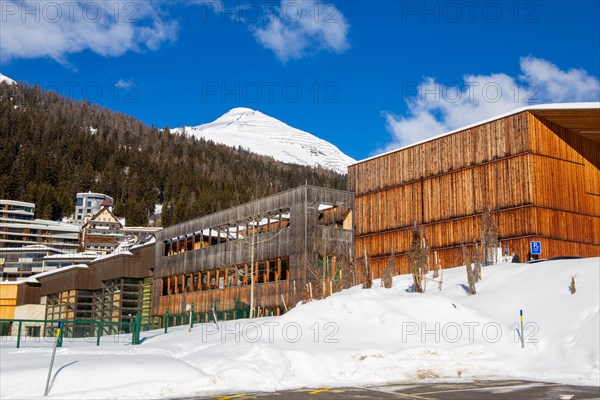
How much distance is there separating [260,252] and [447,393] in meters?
29.8

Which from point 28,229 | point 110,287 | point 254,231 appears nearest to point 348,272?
point 254,231

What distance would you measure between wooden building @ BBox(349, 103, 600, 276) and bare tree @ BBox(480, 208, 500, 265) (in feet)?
3.18

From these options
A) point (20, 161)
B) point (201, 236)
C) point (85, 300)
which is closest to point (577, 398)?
point (201, 236)

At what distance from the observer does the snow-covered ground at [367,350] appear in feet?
52.4

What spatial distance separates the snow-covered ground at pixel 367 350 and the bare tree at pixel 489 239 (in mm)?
7262

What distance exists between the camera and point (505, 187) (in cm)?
3738

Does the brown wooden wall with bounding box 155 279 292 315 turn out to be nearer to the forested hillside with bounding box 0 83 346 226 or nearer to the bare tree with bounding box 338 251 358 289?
the bare tree with bounding box 338 251 358 289

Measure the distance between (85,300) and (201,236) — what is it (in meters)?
16.7

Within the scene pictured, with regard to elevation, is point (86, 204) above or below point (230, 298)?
above

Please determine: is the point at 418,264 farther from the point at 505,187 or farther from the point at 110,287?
the point at 110,287

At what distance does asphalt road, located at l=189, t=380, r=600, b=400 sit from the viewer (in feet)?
47.0

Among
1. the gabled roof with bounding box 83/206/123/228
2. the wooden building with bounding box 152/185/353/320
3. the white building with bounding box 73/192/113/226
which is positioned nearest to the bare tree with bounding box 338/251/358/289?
Answer: the wooden building with bounding box 152/185/353/320

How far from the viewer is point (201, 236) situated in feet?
168

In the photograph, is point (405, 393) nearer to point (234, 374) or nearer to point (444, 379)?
point (444, 379)
